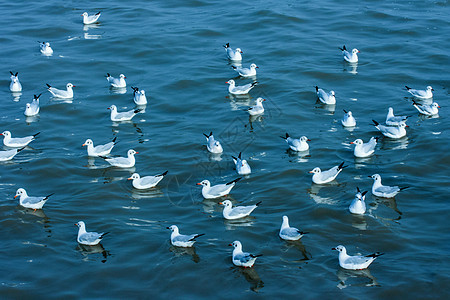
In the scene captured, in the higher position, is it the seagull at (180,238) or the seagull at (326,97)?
the seagull at (326,97)

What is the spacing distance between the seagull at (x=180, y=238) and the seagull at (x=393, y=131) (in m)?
8.62

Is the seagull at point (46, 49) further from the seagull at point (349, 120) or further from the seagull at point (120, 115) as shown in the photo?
the seagull at point (349, 120)

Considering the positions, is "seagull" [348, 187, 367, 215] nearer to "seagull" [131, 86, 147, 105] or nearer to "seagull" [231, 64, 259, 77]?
"seagull" [131, 86, 147, 105]

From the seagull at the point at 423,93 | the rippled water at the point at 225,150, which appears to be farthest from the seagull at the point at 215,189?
the seagull at the point at 423,93

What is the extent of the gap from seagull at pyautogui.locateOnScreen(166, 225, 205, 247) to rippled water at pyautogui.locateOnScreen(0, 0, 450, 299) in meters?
0.21

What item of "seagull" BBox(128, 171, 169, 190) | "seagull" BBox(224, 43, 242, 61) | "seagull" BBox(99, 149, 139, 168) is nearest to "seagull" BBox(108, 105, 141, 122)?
"seagull" BBox(99, 149, 139, 168)

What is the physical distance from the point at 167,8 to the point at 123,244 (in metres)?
21.9

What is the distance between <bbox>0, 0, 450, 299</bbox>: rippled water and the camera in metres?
14.3

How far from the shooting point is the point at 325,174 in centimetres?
1792

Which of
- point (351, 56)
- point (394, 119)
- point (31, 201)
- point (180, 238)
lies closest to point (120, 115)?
point (31, 201)

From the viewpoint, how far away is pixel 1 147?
21.0 metres

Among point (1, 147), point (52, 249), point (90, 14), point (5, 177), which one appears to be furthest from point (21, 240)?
point (90, 14)

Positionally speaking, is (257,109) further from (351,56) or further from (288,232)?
(288,232)

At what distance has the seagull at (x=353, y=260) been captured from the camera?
13914 millimetres
